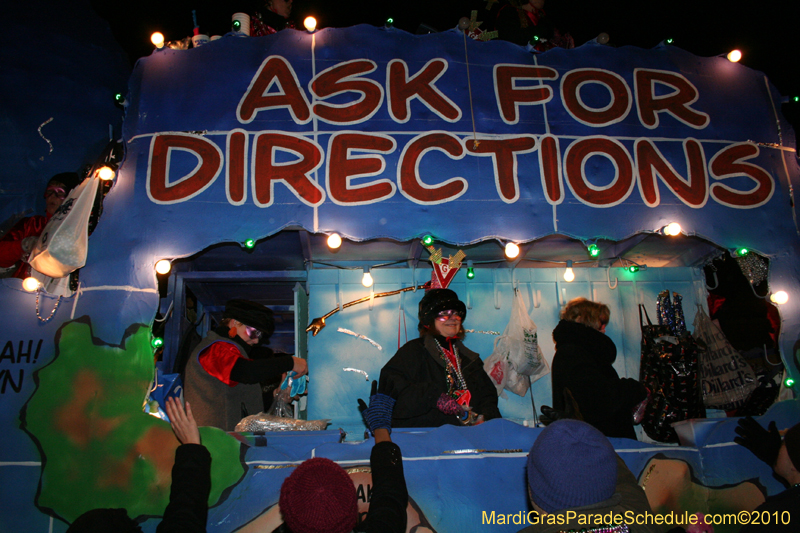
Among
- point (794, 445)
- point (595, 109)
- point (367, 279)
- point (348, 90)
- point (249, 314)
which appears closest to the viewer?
point (794, 445)

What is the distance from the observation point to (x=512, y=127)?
13.7 ft

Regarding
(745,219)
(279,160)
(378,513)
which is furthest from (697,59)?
(378,513)

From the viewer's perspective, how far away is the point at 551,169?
160 inches

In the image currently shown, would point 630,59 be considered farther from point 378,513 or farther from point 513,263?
point 378,513

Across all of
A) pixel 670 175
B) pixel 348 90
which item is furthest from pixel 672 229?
pixel 348 90

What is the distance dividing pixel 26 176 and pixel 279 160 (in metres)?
2.81

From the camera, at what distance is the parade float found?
3.11 metres

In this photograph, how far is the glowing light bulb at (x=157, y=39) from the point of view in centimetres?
407

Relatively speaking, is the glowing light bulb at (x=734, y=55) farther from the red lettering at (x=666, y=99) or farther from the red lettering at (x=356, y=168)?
the red lettering at (x=356, y=168)

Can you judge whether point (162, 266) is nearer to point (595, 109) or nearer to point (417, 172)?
point (417, 172)

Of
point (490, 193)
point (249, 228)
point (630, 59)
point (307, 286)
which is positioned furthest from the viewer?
point (307, 286)

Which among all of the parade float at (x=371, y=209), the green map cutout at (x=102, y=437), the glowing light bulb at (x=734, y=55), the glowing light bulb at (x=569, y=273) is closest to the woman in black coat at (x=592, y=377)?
the parade float at (x=371, y=209)

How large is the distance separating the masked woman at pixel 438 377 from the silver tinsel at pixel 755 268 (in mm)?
2660

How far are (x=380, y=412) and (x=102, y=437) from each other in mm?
1815
